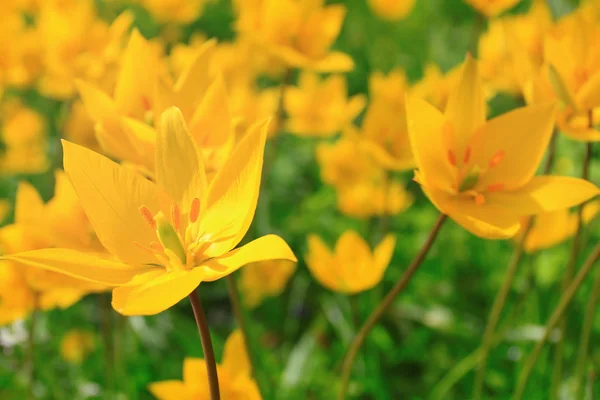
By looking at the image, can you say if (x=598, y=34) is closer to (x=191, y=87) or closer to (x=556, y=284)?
(x=191, y=87)

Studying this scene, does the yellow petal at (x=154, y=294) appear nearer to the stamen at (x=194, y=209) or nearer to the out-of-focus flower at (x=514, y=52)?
the stamen at (x=194, y=209)

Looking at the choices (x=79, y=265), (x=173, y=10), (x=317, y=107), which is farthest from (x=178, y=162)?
(x=173, y=10)

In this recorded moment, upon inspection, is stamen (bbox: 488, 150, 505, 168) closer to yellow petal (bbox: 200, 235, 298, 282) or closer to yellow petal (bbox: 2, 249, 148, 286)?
yellow petal (bbox: 200, 235, 298, 282)

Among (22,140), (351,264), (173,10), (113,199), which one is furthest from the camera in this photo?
(173,10)

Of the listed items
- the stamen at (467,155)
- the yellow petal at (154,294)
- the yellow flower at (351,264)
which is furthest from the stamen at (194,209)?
the yellow flower at (351,264)

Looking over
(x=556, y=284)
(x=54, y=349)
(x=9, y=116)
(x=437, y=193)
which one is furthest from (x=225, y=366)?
Answer: (x=9, y=116)

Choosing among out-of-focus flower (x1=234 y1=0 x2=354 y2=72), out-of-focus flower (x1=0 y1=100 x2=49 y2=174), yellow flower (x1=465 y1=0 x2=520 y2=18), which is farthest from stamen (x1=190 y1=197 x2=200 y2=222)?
out-of-focus flower (x1=0 y1=100 x2=49 y2=174)

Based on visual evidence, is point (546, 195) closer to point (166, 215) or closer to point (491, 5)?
point (166, 215)

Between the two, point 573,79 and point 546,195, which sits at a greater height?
point 573,79
